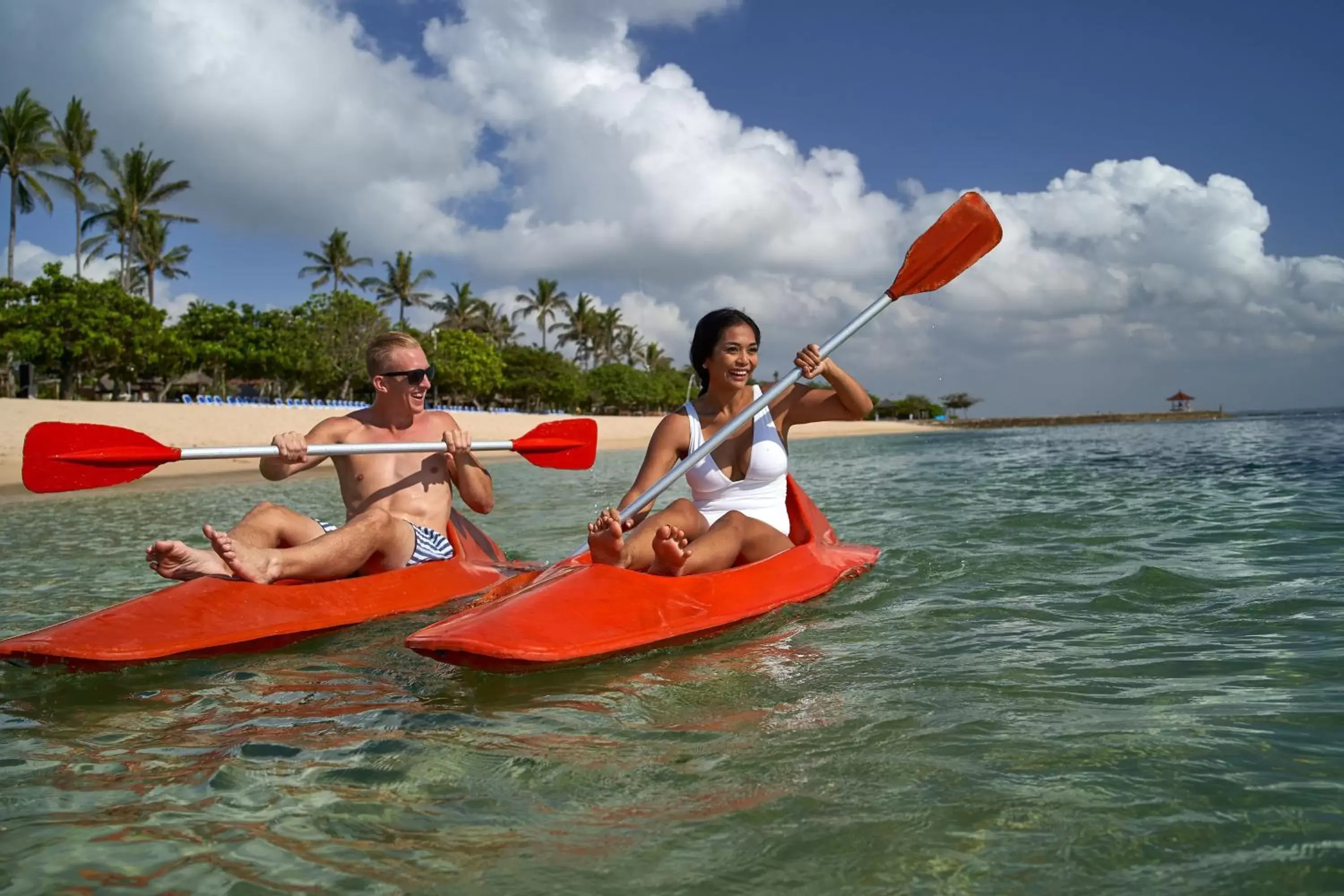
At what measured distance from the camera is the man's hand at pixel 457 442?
438 centimetres

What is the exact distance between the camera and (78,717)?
2.79 meters

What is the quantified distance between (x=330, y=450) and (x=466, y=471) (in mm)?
642

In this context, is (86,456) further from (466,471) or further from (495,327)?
(495,327)

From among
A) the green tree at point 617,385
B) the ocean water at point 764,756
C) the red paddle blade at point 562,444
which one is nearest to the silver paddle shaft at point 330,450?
the red paddle blade at point 562,444

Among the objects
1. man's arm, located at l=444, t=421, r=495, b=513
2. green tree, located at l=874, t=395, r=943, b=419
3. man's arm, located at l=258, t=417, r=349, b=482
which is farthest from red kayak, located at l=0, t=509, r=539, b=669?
green tree, located at l=874, t=395, r=943, b=419

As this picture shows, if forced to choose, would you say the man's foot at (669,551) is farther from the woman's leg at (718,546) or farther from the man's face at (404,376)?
the man's face at (404,376)

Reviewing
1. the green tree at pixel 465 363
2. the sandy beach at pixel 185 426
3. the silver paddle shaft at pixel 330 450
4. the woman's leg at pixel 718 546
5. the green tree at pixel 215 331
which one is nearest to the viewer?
the woman's leg at pixel 718 546

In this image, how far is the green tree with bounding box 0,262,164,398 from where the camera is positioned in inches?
1122

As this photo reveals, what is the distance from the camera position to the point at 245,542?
152 inches

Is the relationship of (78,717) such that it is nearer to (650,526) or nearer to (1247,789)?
(650,526)

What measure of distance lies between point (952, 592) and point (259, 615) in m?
3.03

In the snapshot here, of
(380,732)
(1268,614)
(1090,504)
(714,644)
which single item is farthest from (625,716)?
(1090,504)

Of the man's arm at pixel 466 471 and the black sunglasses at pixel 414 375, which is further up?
the black sunglasses at pixel 414 375

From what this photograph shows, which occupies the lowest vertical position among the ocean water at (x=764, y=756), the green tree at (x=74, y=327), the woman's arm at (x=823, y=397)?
the ocean water at (x=764, y=756)
